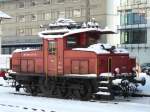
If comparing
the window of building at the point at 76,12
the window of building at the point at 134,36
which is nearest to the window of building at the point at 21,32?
the window of building at the point at 76,12

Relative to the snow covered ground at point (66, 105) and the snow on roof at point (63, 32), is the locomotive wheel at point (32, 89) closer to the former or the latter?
the snow covered ground at point (66, 105)

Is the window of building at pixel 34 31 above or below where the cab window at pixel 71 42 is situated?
above

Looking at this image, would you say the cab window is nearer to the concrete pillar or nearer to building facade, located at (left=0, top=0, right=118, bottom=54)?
the concrete pillar

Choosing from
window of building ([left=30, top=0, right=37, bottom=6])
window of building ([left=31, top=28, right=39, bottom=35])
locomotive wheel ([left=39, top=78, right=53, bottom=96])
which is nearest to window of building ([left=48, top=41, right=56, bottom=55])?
locomotive wheel ([left=39, top=78, right=53, bottom=96])

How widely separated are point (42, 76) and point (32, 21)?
249 feet

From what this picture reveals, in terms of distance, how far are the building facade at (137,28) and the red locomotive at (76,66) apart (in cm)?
4888

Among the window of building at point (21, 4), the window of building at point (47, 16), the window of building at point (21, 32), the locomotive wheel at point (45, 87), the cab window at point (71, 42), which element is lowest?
the locomotive wheel at point (45, 87)

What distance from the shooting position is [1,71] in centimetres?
3659

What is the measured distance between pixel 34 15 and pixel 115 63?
79073 mm

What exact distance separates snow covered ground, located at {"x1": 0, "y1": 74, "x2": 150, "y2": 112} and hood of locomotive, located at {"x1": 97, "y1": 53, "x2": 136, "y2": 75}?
1293 mm

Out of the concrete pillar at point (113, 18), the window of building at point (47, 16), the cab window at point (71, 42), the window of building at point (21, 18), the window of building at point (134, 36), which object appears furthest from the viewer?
the window of building at point (21, 18)

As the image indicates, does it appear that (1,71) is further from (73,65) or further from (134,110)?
(134,110)

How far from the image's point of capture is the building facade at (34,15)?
8738 centimetres

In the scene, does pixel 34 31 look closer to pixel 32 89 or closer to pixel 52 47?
pixel 32 89
